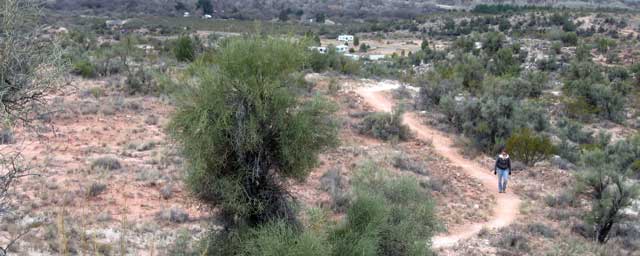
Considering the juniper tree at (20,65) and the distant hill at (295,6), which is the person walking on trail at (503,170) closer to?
the juniper tree at (20,65)

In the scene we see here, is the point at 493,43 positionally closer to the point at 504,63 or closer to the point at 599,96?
the point at 504,63

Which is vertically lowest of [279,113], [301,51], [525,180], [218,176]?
[525,180]

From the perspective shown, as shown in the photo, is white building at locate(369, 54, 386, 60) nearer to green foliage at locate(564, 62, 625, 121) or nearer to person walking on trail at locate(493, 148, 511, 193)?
green foliage at locate(564, 62, 625, 121)

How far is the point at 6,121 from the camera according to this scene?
4301 millimetres

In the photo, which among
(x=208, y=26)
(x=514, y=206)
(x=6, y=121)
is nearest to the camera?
(x=6, y=121)

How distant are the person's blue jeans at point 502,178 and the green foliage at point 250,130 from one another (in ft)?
23.5

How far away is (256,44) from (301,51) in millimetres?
726

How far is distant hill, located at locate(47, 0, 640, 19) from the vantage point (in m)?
71.4

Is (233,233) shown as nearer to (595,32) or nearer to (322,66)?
(322,66)

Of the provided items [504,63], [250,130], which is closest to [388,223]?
[250,130]

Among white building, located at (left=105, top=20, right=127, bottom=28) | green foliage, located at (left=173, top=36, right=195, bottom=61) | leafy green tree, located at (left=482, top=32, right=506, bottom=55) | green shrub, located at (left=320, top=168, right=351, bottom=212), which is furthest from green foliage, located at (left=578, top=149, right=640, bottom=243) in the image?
white building, located at (left=105, top=20, right=127, bottom=28)

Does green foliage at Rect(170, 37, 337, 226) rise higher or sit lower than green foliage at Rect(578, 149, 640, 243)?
higher

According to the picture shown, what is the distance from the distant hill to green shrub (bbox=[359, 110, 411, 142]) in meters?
56.1

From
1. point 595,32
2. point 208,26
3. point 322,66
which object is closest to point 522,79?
point 322,66
